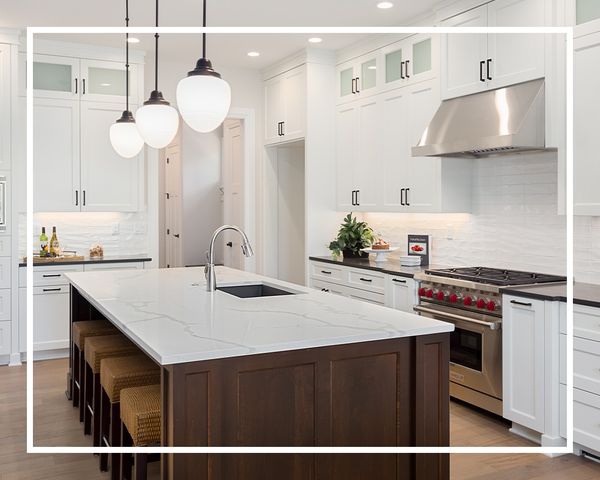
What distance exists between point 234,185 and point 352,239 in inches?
80.9

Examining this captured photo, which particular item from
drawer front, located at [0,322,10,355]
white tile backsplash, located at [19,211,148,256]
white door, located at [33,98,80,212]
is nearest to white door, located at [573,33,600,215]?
white tile backsplash, located at [19,211,148,256]

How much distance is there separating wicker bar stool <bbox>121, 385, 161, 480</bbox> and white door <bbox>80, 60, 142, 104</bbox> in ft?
12.3

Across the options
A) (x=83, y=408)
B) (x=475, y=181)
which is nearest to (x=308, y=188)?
(x=475, y=181)

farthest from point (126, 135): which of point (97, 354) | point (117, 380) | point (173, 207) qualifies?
point (173, 207)

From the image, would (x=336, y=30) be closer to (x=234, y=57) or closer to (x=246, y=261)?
(x=234, y=57)

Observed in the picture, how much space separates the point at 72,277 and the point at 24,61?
2397mm

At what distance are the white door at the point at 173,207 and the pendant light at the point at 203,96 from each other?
6.13 meters

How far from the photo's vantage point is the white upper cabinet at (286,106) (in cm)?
584

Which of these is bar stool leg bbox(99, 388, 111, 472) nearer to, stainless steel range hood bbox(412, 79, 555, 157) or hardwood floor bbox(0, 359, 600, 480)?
hardwood floor bbox(0, 359, 600, 480)

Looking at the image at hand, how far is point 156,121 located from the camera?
3.18 metres

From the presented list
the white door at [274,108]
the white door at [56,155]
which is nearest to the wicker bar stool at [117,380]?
the white door at [56,155]

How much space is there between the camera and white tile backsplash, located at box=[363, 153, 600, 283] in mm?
3820

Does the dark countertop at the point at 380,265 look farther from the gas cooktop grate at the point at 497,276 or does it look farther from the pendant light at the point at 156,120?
the pendant light at the point at 156,120

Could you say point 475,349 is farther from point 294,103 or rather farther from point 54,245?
point 54,245
